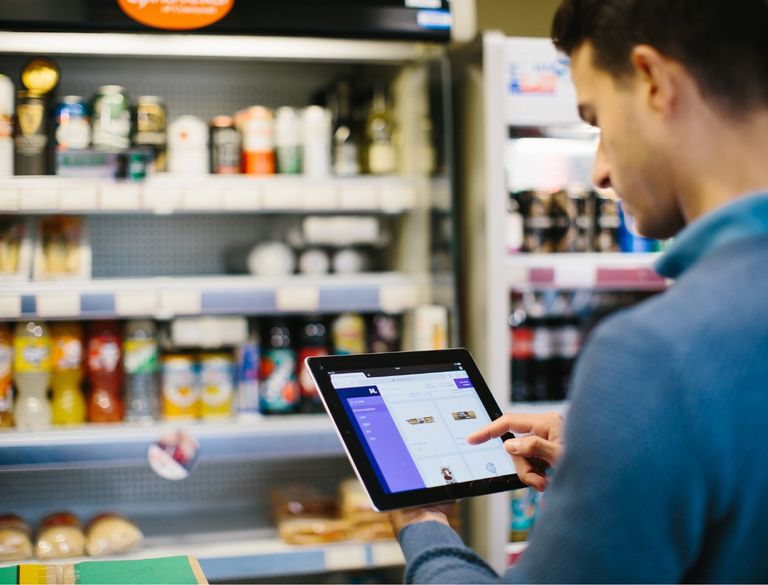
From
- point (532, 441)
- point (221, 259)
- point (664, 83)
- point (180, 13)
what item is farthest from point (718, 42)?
point (221, 259)

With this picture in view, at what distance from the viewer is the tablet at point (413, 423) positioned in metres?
1.13

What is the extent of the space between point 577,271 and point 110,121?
57.4 inches

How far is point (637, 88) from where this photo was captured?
85cm

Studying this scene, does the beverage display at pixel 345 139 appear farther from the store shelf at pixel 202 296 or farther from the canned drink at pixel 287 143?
Result: the store shelf at pixel 202 296

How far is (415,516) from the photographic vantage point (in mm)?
1104

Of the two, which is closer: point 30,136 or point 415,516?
point 415,516

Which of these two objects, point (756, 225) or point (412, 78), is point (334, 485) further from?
point (756, 225)

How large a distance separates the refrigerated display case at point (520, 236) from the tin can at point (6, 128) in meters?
1.34

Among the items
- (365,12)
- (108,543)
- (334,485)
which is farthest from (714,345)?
(334,485)

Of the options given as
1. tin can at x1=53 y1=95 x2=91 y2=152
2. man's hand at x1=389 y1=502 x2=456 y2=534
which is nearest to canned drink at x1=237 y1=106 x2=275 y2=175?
tin can at x1=53 y1=95 x2=91 y2=152

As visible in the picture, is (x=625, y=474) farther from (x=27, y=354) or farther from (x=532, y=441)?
(x=27, y=354)

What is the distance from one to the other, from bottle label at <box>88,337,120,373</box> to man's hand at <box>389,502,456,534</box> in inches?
66.1

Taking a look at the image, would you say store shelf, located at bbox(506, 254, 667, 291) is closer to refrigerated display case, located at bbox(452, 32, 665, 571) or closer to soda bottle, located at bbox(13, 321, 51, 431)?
refrigerated display case, located at bbox(452, 32, 665, 571)

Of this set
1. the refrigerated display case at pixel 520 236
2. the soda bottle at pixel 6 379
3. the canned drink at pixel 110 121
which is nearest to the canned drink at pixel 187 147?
the canned drink at pixel 110 121
